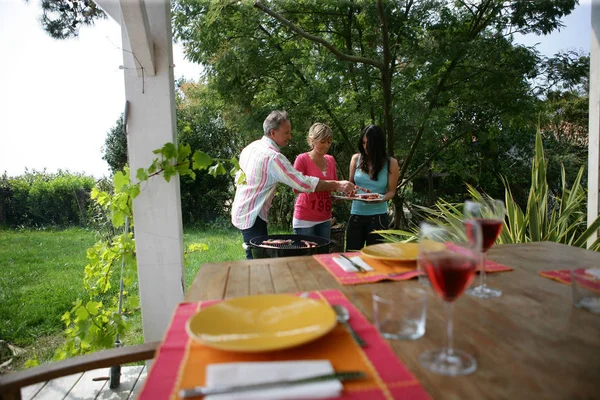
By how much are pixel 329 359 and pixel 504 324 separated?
1.25 feet

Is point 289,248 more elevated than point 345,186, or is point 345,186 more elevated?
point 345,186

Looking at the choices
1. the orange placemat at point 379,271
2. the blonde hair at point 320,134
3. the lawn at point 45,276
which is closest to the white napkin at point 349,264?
the orange placemat at point 379,271

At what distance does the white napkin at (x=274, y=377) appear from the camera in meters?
0.56

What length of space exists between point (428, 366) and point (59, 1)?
4.15 m

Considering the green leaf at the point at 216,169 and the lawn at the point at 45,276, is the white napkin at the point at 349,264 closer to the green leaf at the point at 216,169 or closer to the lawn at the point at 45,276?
the green leaf at the point at 216,169

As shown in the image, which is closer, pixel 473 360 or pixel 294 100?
pixel 473 360

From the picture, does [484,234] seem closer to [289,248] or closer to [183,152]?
[289,248]

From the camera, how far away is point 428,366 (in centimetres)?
67

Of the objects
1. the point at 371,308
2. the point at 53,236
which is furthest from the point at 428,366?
the point at 53,236

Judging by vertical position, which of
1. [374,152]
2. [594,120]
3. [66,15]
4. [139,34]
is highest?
[66,15]

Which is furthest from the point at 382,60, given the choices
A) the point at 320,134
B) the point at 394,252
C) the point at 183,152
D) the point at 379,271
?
the point at 379,271

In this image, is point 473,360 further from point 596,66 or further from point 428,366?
point 596,66

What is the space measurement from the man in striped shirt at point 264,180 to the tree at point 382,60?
62.7 inches

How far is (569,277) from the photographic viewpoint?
3.72ft
